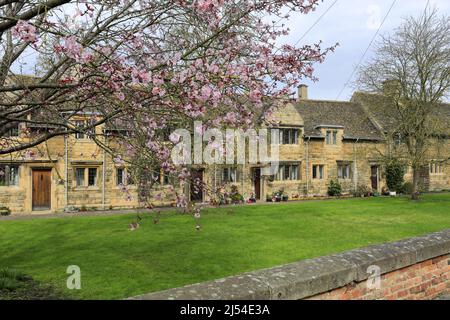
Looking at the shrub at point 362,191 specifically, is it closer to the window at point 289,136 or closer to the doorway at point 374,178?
the doorway at point 374,178

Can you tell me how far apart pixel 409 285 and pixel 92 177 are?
959 inches

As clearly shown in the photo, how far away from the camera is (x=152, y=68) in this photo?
5.48 m

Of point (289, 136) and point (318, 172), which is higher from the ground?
point (289, 136)

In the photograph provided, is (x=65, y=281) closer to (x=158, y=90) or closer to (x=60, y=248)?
(x=60, y=248)

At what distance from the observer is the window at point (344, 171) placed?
1416 inches

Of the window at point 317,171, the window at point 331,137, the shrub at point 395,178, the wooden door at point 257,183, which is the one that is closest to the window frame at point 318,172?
the window at point 317,171

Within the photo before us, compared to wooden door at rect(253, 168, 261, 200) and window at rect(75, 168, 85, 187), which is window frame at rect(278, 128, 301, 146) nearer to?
wooden door at rect(253, 168, 261, 200)

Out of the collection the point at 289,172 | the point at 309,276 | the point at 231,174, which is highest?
the point at 289,172

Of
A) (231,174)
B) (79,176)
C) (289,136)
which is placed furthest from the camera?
(289,136)

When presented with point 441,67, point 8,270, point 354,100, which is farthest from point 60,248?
point 354,100

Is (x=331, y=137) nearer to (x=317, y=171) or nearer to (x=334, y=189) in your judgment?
(x=317, y=171)

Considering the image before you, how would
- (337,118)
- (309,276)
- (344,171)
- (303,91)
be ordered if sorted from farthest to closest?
(303,91) → (337,118) → (344,171) → (309,276)

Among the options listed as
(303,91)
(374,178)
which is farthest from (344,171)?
(303,91)

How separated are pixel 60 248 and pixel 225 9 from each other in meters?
10.0
